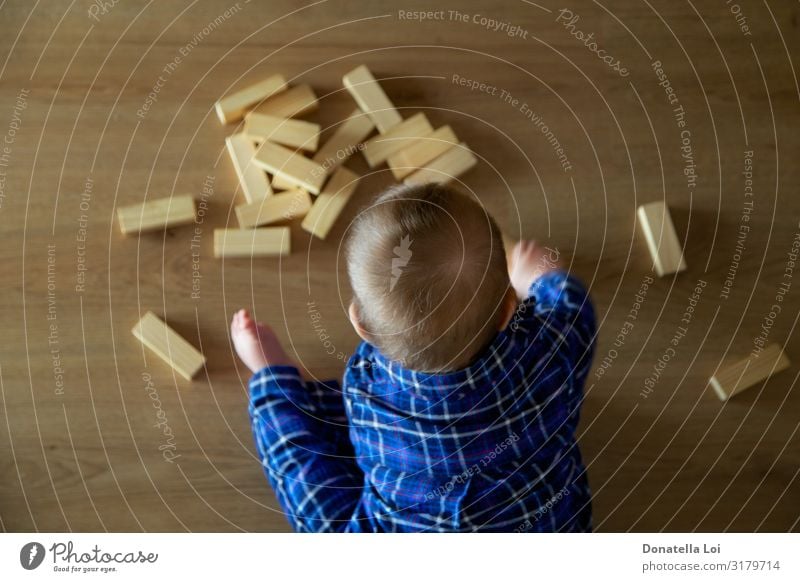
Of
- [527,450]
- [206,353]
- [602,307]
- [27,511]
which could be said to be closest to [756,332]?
[602,307]

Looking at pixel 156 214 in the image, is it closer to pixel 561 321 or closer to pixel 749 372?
pixel 561 321

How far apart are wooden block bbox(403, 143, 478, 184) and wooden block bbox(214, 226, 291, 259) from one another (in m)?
0.13

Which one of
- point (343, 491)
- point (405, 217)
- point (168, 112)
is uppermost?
point (168, 112)

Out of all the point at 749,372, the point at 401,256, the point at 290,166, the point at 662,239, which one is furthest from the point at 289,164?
the point at 749,372

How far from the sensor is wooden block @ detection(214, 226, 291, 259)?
0.66 metres

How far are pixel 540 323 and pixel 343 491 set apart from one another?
0.71 feet

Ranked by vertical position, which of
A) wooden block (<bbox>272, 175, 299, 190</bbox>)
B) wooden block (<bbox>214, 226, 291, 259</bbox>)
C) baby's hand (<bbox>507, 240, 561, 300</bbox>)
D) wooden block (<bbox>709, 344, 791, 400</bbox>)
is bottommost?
wooden block (<bbox>709, 344, 791, 400</bbox>)

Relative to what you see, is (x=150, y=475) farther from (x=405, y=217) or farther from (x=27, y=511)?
(x=405, y=217)

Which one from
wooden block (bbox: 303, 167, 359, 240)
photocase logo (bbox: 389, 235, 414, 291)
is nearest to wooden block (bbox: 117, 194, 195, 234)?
wooden block (bbox: 303, 167, 359, 240)

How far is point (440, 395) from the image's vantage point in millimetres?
557

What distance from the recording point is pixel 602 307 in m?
0.68

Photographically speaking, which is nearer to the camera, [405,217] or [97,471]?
[405,217]

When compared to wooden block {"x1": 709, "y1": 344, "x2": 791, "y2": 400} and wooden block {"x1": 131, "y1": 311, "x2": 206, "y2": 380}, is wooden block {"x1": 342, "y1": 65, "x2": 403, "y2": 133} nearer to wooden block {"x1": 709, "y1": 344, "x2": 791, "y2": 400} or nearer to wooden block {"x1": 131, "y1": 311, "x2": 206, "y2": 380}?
wooden block {"x1": 131, "y1": 311, "x2": 206, "y2": 380}
